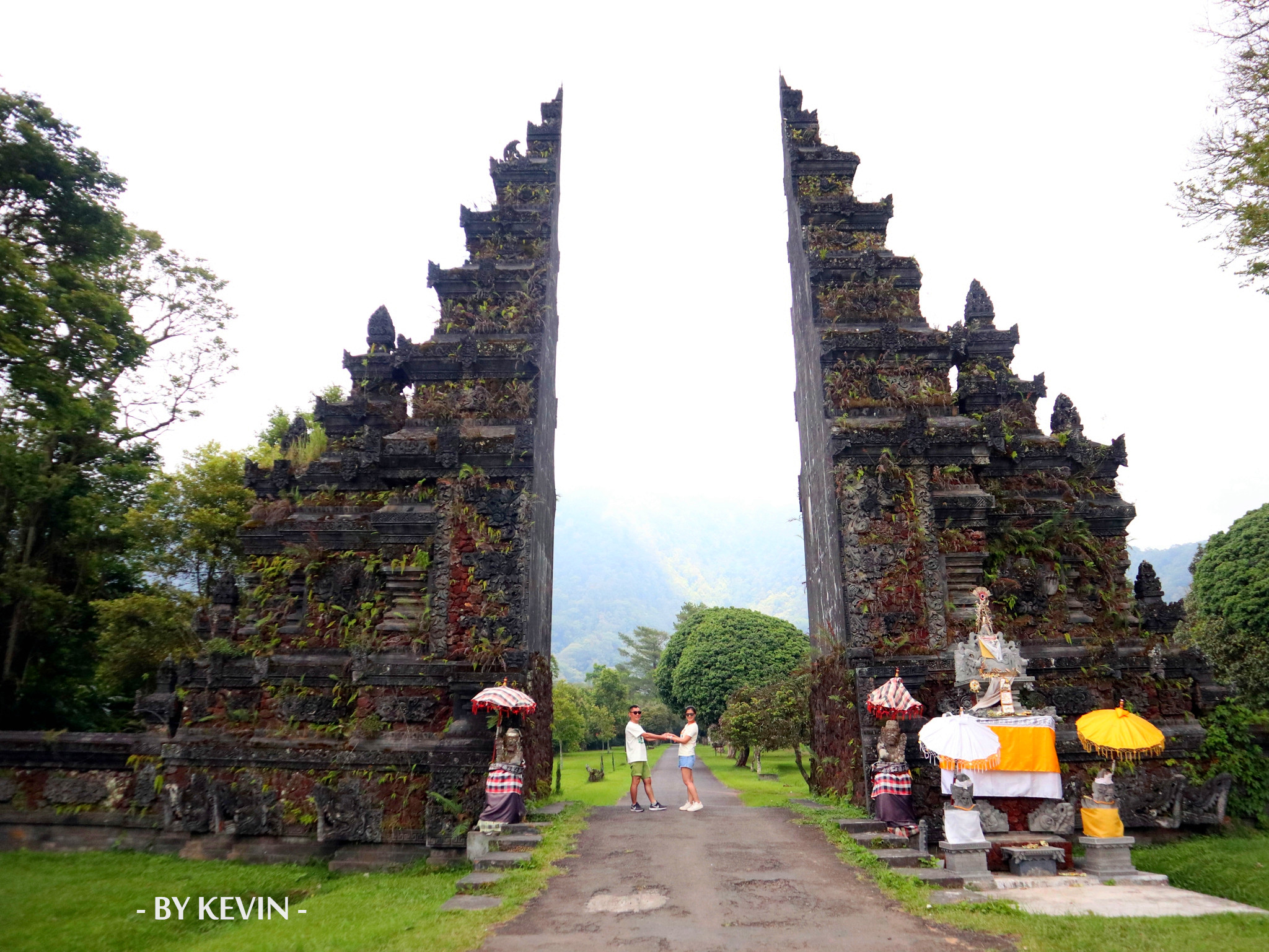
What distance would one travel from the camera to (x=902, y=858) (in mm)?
9375

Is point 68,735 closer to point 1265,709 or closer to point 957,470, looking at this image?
point 957,470

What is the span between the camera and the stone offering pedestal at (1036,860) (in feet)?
30.1

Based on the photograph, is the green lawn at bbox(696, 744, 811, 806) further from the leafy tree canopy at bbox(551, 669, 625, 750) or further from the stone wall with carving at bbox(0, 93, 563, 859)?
the leafy tree canopy at bbox(551, 669, 625, 750)

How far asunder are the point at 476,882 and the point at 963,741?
5.83m

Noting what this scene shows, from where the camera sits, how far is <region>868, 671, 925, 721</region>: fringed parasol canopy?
10688 millimetres

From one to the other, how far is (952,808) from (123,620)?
1814 centimetres

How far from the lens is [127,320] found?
13.7 m

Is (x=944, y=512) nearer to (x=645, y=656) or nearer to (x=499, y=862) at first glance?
(x=499, y=862)

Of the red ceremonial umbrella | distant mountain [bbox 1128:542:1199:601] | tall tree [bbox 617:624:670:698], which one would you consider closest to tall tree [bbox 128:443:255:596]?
the red ceremonial umbrella

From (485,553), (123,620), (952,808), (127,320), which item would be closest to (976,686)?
(952,808)

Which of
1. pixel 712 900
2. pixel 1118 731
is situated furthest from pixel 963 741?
pixel 712 900

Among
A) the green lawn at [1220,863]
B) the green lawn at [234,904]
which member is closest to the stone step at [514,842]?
the green lawn at [234,904]

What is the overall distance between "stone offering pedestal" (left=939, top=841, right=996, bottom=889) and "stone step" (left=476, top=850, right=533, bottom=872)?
4.96 meters

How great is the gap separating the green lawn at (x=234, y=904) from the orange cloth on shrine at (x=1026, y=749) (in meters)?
5.76
